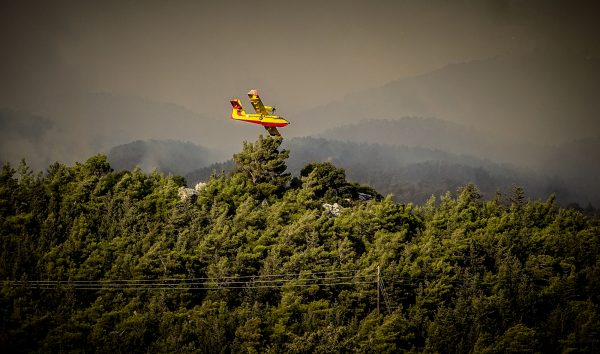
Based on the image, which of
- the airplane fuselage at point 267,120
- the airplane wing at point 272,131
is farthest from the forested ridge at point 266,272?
the airplane fuselage at point 267,120

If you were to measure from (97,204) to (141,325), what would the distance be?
16324 mm

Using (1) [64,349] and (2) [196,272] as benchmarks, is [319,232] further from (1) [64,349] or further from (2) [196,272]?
(1) [64,349]

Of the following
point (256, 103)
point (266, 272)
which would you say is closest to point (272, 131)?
point (256, 103)

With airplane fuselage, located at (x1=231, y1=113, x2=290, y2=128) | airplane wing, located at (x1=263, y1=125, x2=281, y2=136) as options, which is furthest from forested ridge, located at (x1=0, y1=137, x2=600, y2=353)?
airplane fuselage, located at (x1=231, y1=113, x2=290, y2=128)

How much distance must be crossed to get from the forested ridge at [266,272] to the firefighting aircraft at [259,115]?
6.26m

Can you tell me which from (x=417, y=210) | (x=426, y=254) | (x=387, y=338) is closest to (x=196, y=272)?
(x=387, y=338)

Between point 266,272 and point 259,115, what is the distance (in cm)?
1739

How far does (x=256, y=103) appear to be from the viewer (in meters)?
48.8

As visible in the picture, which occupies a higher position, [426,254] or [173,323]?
[426,254]

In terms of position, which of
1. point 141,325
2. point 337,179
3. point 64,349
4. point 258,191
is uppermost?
point 337,179

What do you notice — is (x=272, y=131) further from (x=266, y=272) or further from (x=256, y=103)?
(x=266, y=272)

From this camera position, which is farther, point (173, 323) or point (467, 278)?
point (467, 278)

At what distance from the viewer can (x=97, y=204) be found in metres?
44.9

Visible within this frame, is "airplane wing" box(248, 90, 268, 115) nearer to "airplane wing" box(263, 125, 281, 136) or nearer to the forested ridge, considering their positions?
"airplane wing" box(263, 125, 281, 136)
